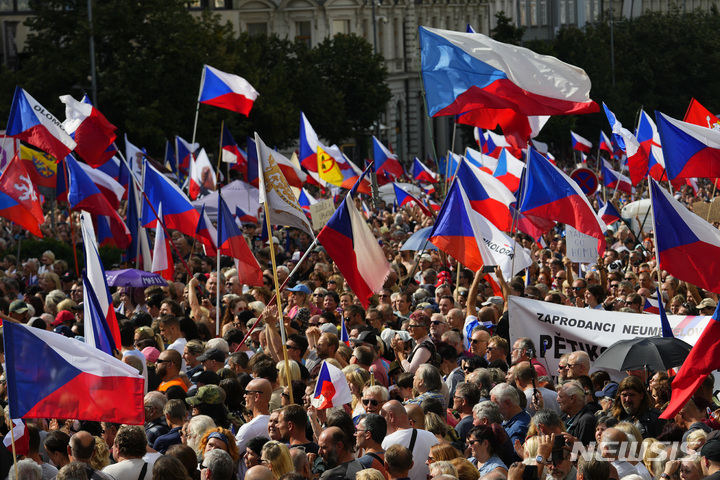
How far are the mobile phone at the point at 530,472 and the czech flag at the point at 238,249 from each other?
23.6ft

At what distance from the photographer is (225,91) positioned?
20922mm

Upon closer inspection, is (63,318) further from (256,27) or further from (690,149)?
(256,27)

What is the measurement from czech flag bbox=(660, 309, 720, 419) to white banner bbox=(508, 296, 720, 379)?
2033 millimetres

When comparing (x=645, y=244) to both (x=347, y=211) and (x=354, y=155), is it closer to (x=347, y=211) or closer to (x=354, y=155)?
(x=347, y=211)

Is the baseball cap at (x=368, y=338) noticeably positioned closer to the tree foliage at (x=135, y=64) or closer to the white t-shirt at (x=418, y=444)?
the white t-shirt at (x=418, y=444)

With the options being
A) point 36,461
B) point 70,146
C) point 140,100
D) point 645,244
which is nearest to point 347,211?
point 36,461

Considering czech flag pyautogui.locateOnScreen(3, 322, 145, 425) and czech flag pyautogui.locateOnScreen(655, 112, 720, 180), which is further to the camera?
czech flag pyautogui.locateOnScreen(655, 112, 720, 180)

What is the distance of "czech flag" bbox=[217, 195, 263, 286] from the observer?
1352cm

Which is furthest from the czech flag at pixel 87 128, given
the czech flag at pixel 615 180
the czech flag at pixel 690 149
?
the czech flag at pixel 615 180

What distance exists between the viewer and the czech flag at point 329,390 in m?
8.38

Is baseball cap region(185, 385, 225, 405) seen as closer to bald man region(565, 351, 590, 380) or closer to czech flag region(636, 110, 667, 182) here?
bald man region(565, 351, 590, 380)

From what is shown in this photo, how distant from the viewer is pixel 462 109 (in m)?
13.5

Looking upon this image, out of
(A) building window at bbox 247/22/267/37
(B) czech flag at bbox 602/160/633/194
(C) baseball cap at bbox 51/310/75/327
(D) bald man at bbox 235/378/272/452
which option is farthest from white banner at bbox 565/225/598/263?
(A) building window at bbox 247/22/267/37

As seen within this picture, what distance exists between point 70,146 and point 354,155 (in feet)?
165
